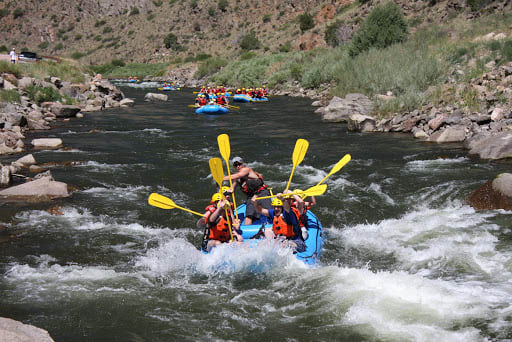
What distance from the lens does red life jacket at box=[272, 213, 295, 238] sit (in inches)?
211

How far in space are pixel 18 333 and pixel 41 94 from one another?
662 inches

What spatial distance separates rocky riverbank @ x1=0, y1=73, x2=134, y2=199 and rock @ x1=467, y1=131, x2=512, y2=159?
843 cm

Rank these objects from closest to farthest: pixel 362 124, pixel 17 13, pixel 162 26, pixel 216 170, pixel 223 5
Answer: pixel 216 170, pixel 362 124, pixel 223 5, pixel 162 26, pixel 17 13

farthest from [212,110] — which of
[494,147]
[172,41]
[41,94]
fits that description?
[172,41]

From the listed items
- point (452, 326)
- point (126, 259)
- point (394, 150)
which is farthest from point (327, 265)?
point (394, 150)

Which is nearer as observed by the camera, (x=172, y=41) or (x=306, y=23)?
(x=306, y=23)

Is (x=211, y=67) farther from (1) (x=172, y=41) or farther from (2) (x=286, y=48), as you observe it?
(1) (x=172, y=41)

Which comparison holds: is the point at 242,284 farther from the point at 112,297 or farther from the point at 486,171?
the point at 486,171

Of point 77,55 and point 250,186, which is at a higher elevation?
point 77,55

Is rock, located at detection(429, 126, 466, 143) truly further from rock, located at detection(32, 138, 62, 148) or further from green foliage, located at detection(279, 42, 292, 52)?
green foliage, located at detection(279, 42, 292, 52)

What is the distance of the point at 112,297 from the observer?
4.55 m

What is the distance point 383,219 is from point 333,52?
20.5 meters

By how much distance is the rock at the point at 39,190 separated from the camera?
7562 mm

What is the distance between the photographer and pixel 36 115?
15242mm
